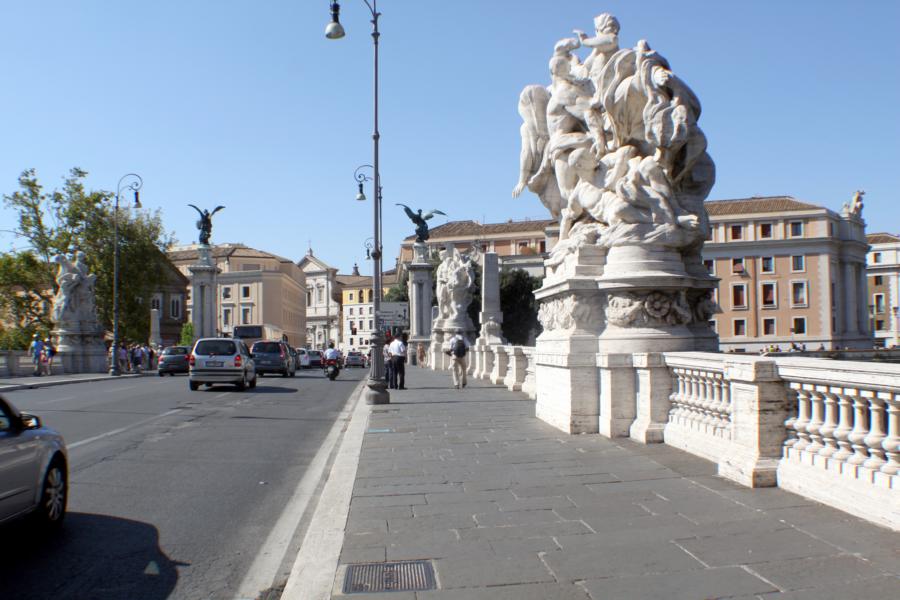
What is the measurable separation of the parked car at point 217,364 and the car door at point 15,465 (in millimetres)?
18876

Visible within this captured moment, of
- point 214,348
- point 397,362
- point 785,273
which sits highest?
point 785,273

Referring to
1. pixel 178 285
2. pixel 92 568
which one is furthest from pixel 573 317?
pixel 178 285

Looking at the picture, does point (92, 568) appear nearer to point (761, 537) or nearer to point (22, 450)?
point (22, 450)

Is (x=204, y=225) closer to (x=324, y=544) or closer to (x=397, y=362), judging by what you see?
(x=397, y=362)

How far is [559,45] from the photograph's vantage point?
11.9 metres

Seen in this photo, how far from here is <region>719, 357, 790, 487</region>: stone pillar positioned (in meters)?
6.46

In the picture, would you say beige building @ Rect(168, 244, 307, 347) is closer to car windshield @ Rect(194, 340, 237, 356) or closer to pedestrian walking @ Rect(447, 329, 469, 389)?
car windshield @ Rect(194, 340, 237, 356)

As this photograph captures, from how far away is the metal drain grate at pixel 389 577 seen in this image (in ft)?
14.5

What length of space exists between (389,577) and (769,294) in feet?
256

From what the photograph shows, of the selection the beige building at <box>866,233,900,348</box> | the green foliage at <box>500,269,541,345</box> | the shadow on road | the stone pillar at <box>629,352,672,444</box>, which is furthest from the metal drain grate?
the beige building at <box>866,233,900,348</box>

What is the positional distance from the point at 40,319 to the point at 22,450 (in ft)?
189

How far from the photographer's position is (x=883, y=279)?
9369 centimetres

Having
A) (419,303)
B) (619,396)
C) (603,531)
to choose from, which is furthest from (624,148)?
(419,303)

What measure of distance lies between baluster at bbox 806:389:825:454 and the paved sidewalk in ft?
1.37
